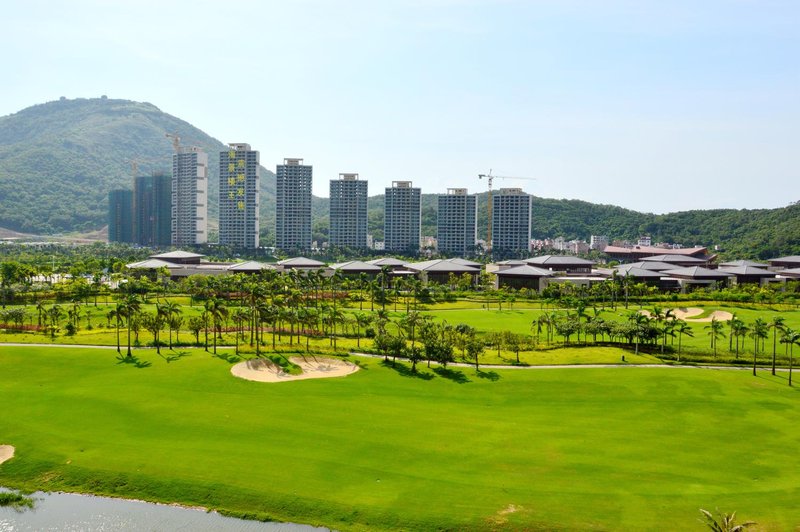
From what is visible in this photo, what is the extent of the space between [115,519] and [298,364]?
31246 mm

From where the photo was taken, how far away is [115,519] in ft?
121

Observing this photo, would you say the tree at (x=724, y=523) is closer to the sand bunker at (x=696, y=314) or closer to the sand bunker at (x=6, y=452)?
the sand bunker at (x=6, y=452)

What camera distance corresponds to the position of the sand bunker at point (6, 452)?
1719 inches

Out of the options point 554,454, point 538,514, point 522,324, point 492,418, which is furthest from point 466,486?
point 522,324

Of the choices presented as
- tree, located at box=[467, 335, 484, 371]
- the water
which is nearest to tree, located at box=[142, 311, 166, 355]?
the water

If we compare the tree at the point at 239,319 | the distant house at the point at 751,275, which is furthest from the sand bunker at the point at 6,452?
the distant house at the point at 751,275

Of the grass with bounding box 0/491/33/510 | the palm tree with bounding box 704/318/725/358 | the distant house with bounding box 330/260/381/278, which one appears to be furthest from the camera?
the distant house with bounding box 330/260/381/278

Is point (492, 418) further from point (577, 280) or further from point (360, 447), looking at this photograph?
point (577, 280)

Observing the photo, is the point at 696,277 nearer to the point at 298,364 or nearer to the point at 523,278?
the point at 523,278

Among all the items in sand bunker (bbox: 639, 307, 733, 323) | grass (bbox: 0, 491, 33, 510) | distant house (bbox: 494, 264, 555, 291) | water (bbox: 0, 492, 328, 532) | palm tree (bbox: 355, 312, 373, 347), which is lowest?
water (bbox: 0, 492, 328, 532)

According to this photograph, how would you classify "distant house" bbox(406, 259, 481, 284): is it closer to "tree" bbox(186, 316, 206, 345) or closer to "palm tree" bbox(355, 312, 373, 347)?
"palm tree" bbox(355, 312, 373, 347)

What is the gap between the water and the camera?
35.9 m

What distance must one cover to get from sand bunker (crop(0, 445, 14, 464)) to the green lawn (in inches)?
38.9

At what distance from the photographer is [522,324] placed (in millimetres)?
97000
